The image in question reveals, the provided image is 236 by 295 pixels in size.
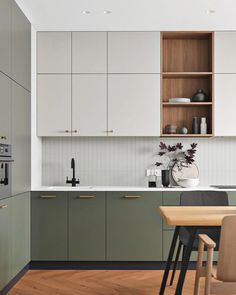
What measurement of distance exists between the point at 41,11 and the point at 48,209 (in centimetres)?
199

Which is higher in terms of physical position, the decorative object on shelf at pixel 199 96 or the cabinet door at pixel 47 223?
the decorative object on shelf at pixel 199 96

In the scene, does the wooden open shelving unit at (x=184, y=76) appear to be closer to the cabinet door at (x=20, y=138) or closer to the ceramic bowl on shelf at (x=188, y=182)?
the ceramic bowl on shelf at (x=188, y=182)

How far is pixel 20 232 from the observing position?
449 centimetres

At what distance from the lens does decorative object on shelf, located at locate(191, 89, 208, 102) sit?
5.34 metres

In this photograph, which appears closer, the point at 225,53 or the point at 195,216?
the point at 195,216

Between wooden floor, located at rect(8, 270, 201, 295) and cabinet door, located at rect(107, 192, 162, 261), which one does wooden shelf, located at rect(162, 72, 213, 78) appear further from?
wooden floor, located at rect(8, 270, 201, 295)

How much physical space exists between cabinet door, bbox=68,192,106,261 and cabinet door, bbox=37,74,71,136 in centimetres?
80

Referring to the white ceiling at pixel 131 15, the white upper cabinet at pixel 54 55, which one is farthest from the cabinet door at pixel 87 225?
the white ceiling at pixel 131 15

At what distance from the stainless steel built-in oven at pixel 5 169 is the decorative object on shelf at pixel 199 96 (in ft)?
7.63

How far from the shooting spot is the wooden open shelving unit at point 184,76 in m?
5.52

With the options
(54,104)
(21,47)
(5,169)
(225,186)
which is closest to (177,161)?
(225,186)

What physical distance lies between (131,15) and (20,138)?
164cm

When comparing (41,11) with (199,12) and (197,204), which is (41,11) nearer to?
(199,12)

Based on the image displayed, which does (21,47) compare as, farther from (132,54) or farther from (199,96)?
(199,96)
